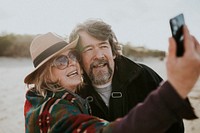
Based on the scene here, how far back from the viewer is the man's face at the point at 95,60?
10.5ft

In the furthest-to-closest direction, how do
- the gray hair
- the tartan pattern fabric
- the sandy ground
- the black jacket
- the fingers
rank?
the sandy ground, the gray hair, the black jacket, the tartan pattern fabric, the fingers

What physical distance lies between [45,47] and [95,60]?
0.73m

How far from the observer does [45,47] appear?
2.59m

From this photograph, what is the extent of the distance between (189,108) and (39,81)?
142cm

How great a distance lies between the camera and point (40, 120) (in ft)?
6.56

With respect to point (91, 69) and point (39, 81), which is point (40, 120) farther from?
point (91, 69)

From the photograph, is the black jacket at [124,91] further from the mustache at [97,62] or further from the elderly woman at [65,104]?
the elderly woman at [65,104]

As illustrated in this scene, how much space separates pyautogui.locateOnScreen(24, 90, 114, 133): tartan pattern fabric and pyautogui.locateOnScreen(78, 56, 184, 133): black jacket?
3.34 feet

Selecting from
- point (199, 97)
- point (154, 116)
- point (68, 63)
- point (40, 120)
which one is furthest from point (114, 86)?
point (199, 97)

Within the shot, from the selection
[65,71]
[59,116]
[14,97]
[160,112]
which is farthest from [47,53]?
[14,97]

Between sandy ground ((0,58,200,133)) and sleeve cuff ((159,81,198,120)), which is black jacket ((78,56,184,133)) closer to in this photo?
sleeve cuff ((159,81,198,120))

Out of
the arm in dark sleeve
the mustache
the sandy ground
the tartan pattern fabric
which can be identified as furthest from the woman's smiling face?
the sandy ground

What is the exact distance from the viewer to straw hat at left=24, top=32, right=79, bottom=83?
8.15ft

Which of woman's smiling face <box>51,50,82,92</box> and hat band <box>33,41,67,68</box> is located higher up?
hat band <box>33,41,67,68</box>
